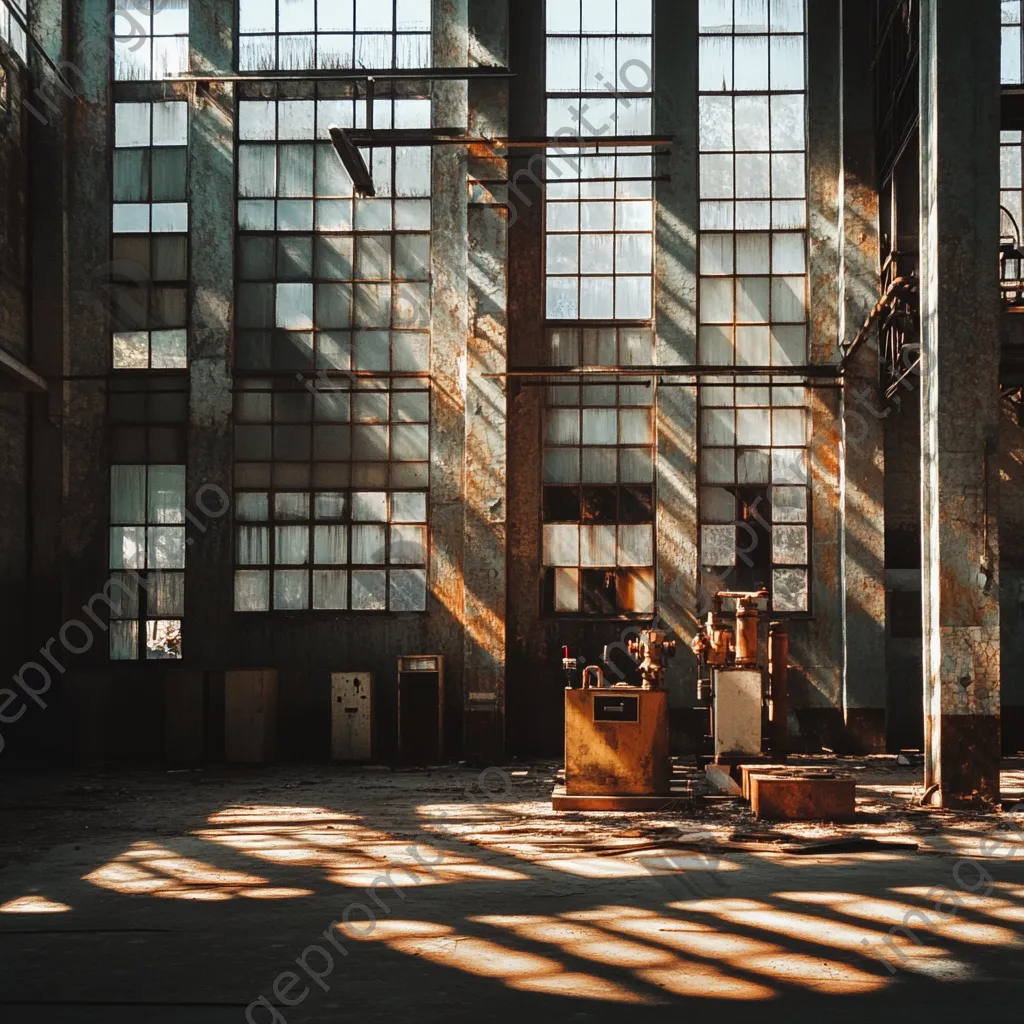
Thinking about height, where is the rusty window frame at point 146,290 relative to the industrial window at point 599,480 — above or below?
above

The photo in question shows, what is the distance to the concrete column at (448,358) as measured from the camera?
14359 mm

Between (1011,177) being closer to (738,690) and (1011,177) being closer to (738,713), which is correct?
(738,690)

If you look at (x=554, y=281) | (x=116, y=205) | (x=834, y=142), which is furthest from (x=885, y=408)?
(x=116, y=205)

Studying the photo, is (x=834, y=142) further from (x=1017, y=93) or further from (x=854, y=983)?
(x=854, y=983)

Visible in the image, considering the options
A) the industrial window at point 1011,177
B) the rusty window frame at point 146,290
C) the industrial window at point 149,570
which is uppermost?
the industrial window at point 1011,177

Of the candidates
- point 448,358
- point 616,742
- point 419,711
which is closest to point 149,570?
point 419,711

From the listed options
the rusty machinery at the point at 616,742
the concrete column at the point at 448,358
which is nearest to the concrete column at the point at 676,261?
the concrete column at the point at 448,358

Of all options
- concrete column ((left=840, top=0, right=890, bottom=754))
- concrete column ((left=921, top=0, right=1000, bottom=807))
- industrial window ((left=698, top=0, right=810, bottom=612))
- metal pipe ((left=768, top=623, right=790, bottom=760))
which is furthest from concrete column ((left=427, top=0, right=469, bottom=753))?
concrete column ((left=921, top=0, right=1000, bottom=807))

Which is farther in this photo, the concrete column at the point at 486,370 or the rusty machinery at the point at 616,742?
the concrete column at the point at 486,370

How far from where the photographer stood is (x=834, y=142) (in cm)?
1459

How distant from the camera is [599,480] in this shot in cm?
1452

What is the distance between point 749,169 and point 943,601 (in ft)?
22.0

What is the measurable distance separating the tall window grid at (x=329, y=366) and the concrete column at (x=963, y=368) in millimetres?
6315

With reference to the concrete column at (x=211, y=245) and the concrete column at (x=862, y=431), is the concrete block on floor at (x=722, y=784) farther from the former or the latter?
the concrete column at (x=211, y=245)
